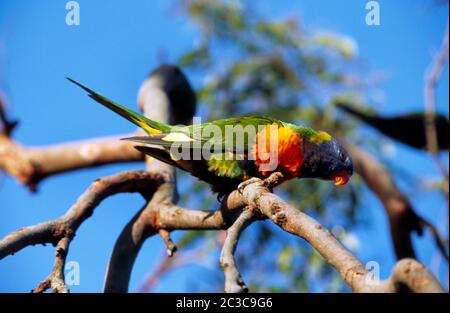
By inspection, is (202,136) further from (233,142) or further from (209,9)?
(209,9)

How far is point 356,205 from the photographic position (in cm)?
546

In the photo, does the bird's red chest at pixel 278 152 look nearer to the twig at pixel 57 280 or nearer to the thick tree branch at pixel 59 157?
the thick tree branch at pixel 59 157

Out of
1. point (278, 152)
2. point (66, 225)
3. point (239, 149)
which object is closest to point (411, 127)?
point (278, 152)

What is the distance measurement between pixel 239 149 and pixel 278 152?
170 millimetres

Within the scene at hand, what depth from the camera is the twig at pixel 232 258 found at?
1396 mm

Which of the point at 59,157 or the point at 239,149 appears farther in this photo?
the point at 59,157

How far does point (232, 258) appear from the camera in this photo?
1.52 meters

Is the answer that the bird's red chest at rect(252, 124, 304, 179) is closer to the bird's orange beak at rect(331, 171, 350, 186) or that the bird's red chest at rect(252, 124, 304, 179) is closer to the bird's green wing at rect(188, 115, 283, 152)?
the bird's green wing at rect(188, 115, 283, 152)

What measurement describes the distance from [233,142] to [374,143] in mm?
3358

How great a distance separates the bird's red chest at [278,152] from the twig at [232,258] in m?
0.72

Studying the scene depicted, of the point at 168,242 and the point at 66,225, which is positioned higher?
the point at 66,225

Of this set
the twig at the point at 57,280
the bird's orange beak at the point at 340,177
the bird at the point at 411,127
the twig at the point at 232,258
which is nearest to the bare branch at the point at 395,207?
the bird at the point at 411,127

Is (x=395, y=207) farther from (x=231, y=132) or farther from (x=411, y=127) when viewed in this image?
(x=231, y=132)

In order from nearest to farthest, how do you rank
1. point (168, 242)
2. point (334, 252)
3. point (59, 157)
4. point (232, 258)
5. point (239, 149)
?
point (334, 252) < point (232, 258) < point (168, 242) < point (239, 149) < point (59, 157)
